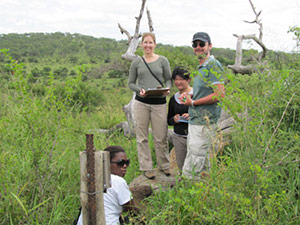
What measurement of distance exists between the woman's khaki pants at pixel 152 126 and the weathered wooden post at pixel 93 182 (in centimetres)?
205

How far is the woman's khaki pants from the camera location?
4.45 m

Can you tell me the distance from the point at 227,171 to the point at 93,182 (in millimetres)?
1142

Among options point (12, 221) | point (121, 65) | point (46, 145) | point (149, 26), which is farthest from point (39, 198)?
point (121, 65)

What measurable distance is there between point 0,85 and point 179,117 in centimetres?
242

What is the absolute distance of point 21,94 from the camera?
3465mm

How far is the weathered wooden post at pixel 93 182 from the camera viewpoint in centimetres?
240

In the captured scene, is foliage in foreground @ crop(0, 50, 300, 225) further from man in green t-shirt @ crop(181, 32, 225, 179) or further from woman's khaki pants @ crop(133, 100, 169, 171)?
woman's khaki pants @ crop(133, 100, 169, 171)

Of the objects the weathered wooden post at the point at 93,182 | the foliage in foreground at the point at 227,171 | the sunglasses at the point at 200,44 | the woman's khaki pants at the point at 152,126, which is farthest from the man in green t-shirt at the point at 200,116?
the weathered wooden post at the point at 93,182

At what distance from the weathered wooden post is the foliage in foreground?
487 mm

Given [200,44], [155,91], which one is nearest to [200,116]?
[200,44]

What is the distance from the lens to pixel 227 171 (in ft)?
9.08

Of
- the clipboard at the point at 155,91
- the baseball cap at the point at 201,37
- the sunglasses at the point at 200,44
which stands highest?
the baseball cap at the point at 201,37

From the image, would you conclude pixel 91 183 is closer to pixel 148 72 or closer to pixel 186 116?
pixel 186 116

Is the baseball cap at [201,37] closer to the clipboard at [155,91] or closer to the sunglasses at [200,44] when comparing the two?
the sunglasses at [200,44]
